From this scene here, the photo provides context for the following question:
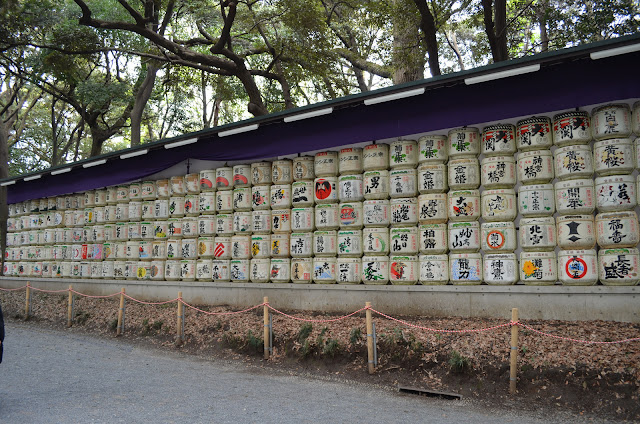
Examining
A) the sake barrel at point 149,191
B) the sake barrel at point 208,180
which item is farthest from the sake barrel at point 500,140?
the sake barrel at point 149,191

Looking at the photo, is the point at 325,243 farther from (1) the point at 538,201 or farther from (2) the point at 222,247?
(1) the point at 538,201

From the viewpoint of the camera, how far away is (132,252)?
12.3 m

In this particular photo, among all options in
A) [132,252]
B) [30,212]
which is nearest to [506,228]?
[132,252]

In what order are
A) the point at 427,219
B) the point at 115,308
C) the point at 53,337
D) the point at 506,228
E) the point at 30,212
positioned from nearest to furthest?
the point at 506,228 → the point at 427,219 → the point at 53,337 → the point at 115,308 → the point at 30,212

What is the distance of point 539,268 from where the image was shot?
7.29 m

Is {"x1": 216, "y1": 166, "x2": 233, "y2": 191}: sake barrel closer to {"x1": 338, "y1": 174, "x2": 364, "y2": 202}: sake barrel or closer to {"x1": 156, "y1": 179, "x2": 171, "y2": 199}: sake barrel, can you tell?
{"x1": 156, "y1": 179, "x2": 171, "y2": 199}: sake barrel

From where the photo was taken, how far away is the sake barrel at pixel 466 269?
7781mm

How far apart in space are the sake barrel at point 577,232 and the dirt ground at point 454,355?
107 centimetres

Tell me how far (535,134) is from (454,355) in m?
3.50

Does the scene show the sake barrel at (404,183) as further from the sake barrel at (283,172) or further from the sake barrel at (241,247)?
the sake barrel at (241,247)

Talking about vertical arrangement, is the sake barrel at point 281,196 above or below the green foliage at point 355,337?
above

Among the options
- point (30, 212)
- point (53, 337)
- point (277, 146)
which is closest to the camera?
point (277, 146)

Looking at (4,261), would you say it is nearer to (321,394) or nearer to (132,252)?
(132,252)

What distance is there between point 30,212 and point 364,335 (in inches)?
501
